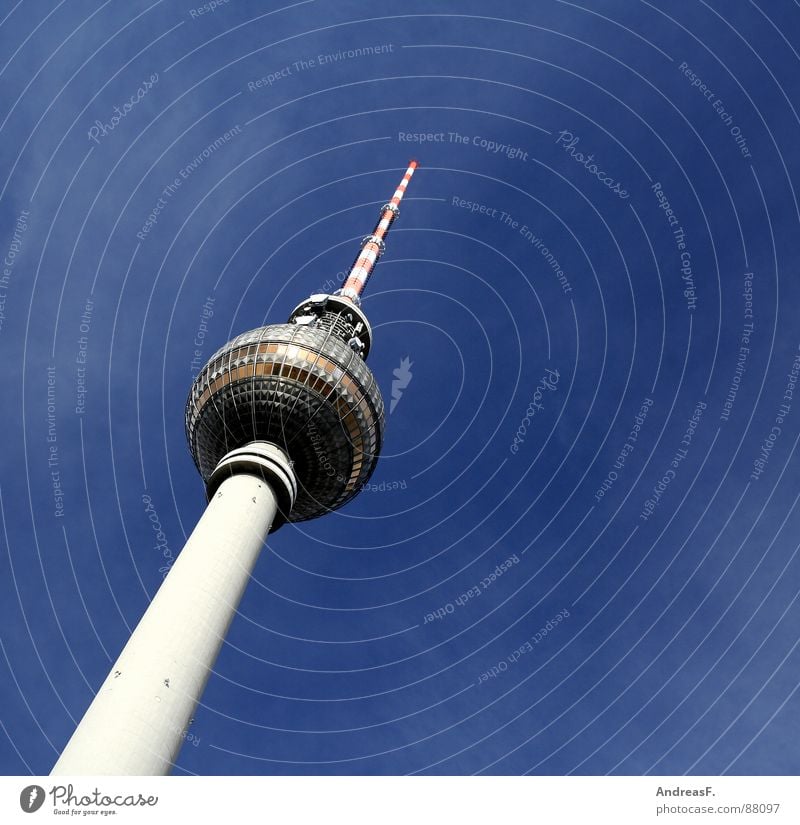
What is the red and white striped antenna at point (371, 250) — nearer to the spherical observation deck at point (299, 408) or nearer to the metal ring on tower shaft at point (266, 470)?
the spherical observation deck at point (299, 408)

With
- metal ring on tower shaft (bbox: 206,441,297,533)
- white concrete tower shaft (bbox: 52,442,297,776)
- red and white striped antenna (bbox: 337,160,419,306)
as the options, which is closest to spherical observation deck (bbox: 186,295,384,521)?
metal ring on tower shaft (bbox: 206,441,297,533)

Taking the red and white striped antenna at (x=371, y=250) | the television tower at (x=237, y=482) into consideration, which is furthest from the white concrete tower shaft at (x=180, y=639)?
the red and white striped antenna at (x=371, y=250)

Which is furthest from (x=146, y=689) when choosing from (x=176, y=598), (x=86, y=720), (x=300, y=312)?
(x=300, y=312)

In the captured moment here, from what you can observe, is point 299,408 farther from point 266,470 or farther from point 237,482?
point 237,482

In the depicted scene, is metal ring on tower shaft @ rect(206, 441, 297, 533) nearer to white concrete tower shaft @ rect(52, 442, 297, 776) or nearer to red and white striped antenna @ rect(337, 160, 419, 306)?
white concrete tower shaft @ rect(52, 442, 297, 776)

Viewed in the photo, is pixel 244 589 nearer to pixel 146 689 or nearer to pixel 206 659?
pixel 206 659

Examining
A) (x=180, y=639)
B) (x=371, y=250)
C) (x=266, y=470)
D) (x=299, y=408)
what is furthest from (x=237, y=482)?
(x=371, y=250)
